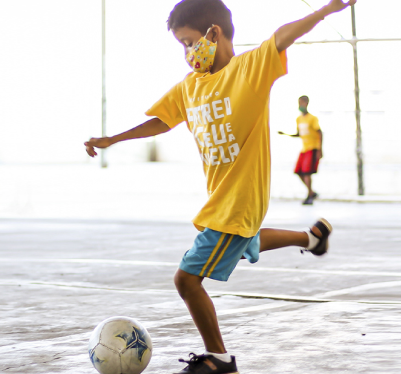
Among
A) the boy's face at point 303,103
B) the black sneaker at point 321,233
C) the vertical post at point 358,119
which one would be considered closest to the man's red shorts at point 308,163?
the boy's face at point 303,103

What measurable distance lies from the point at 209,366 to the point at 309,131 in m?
10.8

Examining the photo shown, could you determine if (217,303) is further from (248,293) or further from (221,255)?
(221,255)

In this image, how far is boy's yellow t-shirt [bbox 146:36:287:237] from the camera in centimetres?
300

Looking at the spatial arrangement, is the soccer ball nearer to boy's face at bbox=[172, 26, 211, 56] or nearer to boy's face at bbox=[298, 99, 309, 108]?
boy's face at bbox=[172, 26, 211, 56]

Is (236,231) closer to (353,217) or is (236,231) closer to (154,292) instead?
(154,292)

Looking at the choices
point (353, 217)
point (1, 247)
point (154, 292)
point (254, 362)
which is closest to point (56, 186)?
point (353, 217)

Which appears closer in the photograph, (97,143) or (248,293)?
(97,143)

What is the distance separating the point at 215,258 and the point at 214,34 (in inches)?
38.1

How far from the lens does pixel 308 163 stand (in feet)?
44.1

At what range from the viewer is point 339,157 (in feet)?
113

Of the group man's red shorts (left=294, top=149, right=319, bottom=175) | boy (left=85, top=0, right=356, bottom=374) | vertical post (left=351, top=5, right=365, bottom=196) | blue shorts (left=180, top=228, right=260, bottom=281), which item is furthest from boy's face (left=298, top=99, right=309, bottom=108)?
blue shorts (left=180, top=228, right=260, bottom=281)

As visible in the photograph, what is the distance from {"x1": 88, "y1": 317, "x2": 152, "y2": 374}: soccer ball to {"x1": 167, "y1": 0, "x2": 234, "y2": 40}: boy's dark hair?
133 cm

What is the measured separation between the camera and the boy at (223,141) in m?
2.96

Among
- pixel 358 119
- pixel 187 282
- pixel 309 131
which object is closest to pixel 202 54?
pixel 187 282
